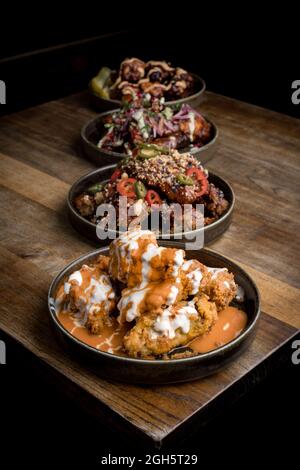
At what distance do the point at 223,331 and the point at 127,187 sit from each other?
0.71 meters

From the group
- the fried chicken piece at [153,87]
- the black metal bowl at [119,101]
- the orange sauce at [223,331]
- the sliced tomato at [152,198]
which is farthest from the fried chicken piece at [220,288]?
the fried chicken piece at [153,87]

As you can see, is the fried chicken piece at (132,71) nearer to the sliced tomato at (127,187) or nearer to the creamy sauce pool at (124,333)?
the sliced tomato at (127,187)

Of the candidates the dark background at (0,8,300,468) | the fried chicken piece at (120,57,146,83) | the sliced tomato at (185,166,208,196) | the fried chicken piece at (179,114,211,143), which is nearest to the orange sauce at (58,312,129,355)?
the sliced tomato at (185,166,208,196)

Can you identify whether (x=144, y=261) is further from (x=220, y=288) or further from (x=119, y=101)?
(x=119, y=101)

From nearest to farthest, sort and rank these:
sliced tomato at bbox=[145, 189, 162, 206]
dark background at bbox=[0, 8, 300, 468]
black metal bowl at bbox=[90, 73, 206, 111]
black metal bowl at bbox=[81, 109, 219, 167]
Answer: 1. sliced tomato at bbox=[145, 189, 162, 206]
2. black metal bowl at bbox=[81, 109, 219, 167]
3. black metal bowl at bbox=[90, 73, 206, 111]
4. dark background at bbox=[0, 8, 300, 468]

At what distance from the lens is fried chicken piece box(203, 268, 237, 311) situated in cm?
177

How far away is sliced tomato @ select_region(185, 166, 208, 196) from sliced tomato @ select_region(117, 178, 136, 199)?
191mm

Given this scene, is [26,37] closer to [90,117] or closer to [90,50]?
[90,50]

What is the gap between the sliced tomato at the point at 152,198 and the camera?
2248 mm

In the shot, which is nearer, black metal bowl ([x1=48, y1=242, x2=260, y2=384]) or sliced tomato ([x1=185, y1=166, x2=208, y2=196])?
black metal bowl ([x1=48, y1=242, x2=260, y2=384])

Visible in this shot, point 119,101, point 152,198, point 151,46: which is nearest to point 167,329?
point 152,198

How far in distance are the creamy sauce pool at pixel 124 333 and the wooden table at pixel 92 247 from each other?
0.07 meters

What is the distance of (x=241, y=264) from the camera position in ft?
7.08

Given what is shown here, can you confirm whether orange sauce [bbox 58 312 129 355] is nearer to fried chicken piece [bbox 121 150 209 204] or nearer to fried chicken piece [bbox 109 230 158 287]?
fried chicken piece [bbox 109 230 158 287]
